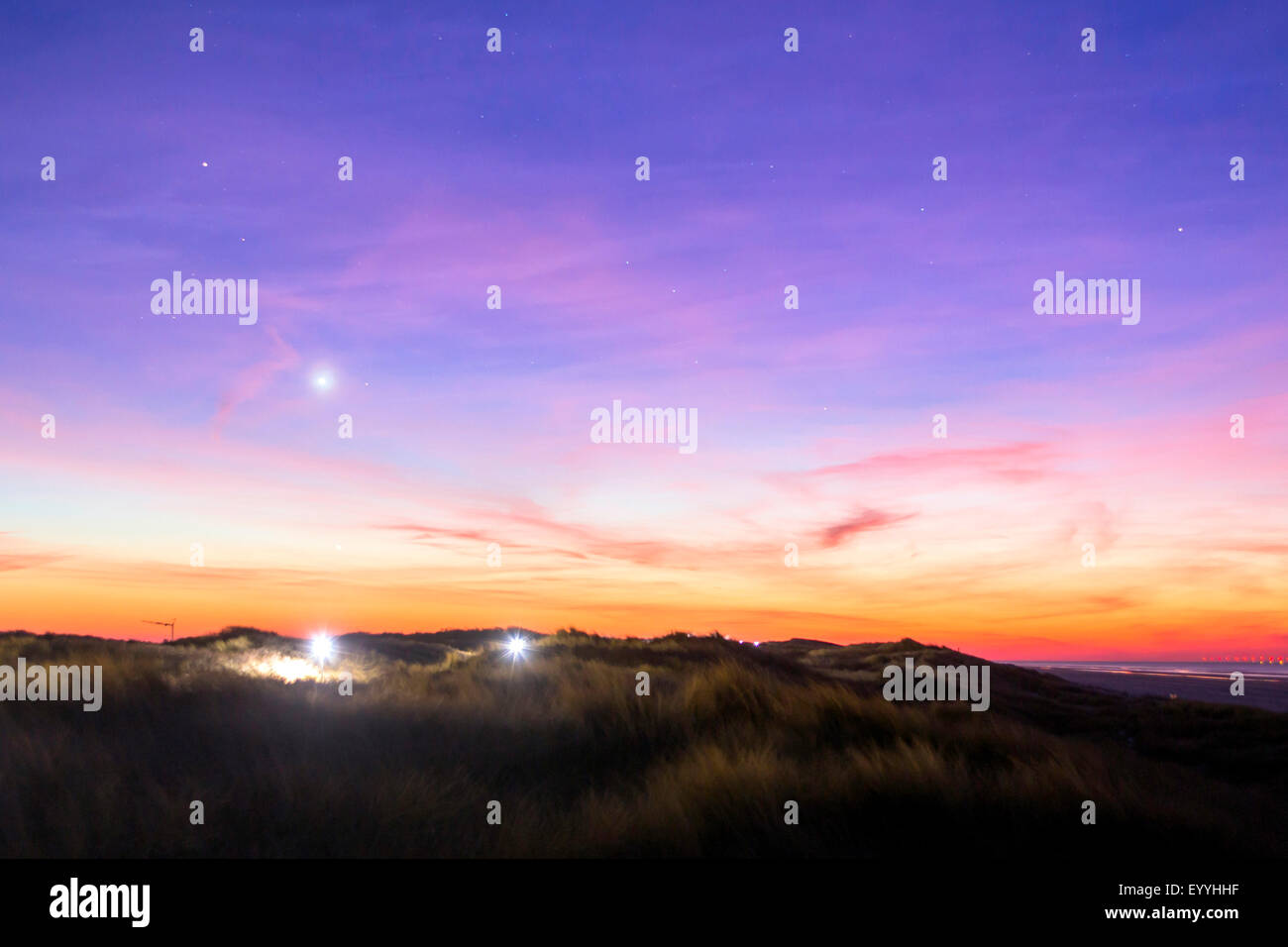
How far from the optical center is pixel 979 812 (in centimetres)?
583

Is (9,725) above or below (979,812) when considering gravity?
above

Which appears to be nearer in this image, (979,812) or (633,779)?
(979,812)

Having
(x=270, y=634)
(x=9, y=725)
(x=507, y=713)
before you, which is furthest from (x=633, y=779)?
(x=270, y=634)

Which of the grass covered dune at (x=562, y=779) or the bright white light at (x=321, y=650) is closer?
the grass covered dune at (x=562, y=779)

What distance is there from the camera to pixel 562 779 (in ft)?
24.1

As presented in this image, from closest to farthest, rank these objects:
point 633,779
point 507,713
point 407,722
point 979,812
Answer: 1. point 979,812
2. point 633,779
3. point 407,722
4. point 507,713

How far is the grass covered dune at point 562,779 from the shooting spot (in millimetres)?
5039

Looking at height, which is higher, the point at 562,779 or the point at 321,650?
the point at 562,779

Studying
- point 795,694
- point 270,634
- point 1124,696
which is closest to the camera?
point 795,694

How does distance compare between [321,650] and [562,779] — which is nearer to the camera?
[562,779]

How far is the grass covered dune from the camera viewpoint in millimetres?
5039
